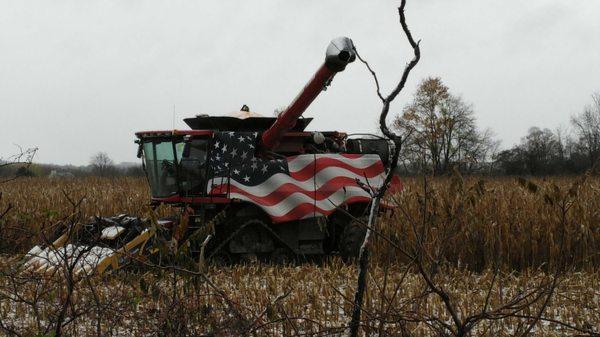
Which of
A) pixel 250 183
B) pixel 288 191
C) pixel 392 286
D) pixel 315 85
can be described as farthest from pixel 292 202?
pixel 392 286

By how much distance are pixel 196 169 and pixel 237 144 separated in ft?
2.00

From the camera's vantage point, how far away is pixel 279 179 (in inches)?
308

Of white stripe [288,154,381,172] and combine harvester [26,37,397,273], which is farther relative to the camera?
white stripe [288,154,381,172]

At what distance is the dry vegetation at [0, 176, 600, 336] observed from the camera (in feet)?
9.86

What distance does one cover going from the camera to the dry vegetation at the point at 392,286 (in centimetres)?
300

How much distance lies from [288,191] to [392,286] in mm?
2682

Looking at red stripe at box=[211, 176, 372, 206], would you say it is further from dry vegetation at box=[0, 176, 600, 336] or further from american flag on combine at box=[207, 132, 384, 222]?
dry vegetation at box=[0, 176, 600, 336]

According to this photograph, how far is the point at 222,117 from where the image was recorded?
8.18 meters

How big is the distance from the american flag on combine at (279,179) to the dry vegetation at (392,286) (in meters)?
0.82

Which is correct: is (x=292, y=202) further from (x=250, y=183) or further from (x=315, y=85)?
(x=315, y=85)

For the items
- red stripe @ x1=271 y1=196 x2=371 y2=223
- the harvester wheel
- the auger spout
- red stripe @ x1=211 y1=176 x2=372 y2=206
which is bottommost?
the harvester wheel

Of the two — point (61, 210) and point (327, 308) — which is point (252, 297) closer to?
point (327, 308)

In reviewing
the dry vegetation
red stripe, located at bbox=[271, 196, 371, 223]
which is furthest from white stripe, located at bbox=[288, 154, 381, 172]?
the dry vegetation

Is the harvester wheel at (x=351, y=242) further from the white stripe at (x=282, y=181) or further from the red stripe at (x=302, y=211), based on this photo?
the white stripe at (x=282, y=181)
